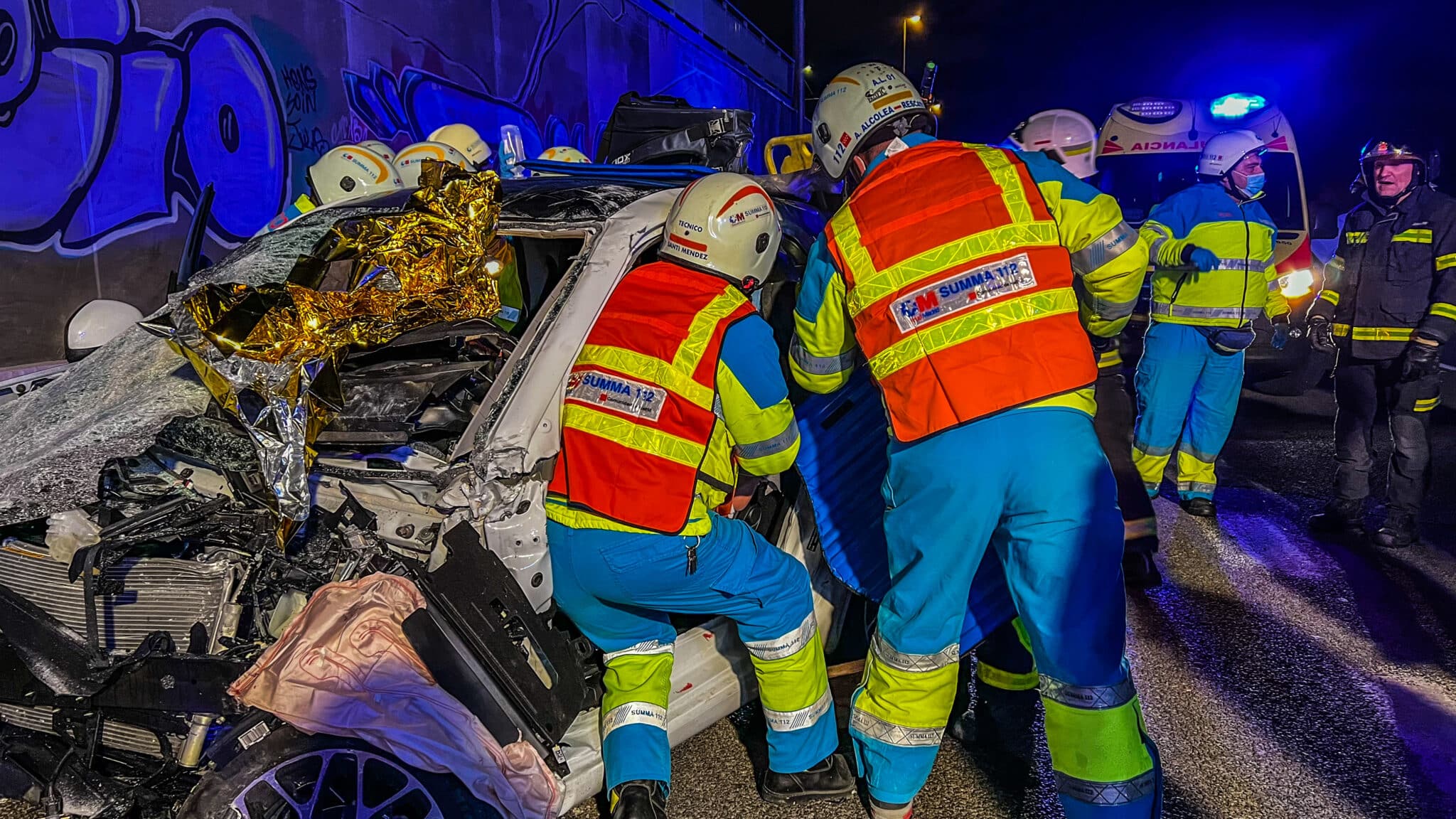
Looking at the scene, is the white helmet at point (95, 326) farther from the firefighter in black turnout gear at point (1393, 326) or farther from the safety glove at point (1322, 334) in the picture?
the safety glove at point (1322, 334)

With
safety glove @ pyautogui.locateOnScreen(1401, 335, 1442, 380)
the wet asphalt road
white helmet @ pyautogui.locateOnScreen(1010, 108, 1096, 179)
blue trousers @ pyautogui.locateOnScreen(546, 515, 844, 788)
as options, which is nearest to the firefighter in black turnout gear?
safety glove @ pyautogui.locateOnScreen(1401, 335, 1442, 380)

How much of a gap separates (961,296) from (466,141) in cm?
419

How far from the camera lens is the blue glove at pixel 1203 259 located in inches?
183

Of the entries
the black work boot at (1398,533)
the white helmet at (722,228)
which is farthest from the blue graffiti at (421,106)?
the black work boot at (1398,533)

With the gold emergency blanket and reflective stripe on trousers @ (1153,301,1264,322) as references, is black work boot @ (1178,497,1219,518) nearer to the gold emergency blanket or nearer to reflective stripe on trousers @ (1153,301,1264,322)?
reflective stripe on trousers @ (1153,301,1264,322)

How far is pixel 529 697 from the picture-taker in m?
2.20

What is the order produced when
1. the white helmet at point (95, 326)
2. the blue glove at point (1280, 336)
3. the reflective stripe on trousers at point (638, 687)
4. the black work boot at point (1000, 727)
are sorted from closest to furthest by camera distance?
the reflective stripe on trousers at point (638, 687), the black work boot at point (1000, 727), the white helmet at point (95, 326), the blue glove at point (1280, 336)

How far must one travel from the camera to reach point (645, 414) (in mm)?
2316

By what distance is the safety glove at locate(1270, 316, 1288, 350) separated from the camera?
5762 mm

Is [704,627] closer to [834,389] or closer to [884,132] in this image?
[834,389]

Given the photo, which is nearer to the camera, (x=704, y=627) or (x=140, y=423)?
(x=140, y=423)

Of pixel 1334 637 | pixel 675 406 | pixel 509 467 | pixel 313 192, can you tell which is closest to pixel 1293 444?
pixel 1334 637

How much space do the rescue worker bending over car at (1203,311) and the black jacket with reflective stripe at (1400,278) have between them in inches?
17.0

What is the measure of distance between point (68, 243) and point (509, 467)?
16.7 feet
